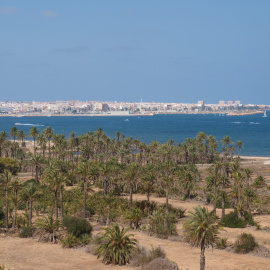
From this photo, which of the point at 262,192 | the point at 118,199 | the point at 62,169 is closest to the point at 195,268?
the point at 118,199

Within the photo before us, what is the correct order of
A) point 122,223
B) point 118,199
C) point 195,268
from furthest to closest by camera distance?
1. point 118,199
2. point 122,223
3. point 195,268

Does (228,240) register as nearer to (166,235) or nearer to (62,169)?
(166,235)

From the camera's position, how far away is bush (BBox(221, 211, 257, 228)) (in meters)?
51.6

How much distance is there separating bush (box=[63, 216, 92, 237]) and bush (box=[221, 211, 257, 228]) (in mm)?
17637

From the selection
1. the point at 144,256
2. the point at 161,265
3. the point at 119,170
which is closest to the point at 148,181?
the point at 119,170

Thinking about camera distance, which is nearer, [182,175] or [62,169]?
[182,175]

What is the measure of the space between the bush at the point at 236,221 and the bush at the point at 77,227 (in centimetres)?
1764

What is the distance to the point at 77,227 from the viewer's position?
44031mm

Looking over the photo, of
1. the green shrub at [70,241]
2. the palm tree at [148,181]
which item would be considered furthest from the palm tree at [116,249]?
the palm tree at [148,181]

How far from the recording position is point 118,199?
213 ft

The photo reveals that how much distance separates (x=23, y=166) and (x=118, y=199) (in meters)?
42.2

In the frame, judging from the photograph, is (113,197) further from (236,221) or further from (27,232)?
(27,232)

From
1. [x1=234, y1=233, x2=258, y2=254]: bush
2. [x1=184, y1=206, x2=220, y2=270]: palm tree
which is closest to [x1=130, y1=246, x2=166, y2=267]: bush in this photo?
[x1=184, y1=206, x2=220, y2=270]: palm tree

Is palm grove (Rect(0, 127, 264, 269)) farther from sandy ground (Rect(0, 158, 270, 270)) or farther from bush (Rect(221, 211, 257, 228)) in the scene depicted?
sandy ground (Rect(0, 158, 270, 270))
